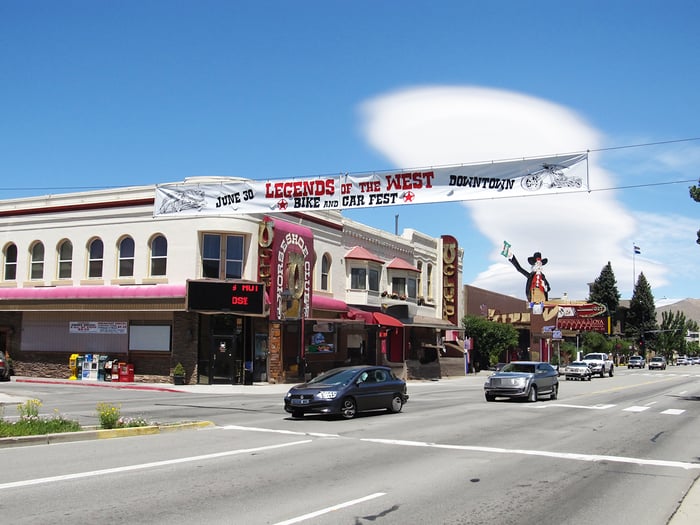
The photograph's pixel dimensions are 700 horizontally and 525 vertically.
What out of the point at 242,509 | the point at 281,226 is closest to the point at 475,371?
the point at 281,226

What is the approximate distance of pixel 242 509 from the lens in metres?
8.48

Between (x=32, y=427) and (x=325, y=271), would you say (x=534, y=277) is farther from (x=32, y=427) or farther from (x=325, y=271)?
(x=32, y=427)

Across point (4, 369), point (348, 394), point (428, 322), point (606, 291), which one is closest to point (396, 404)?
point (348, 394)

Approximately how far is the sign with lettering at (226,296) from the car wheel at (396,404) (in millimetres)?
13762

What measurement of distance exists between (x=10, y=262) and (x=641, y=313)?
112m

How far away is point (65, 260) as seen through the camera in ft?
124

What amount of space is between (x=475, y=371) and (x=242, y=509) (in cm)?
5546

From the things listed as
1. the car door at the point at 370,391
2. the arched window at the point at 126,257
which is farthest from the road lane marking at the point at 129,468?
the arched window at the point at 126,257

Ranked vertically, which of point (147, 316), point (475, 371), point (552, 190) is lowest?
point (475, 371)

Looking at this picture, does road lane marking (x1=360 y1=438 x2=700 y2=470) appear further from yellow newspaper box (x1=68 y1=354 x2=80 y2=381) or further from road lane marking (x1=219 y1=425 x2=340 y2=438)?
yellow newspaper box (x1=68 y1=354 x2=80 y2=381)

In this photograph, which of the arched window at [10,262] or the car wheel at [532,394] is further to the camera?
the arched window at [10,262]

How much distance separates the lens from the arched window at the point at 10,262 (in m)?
39.2

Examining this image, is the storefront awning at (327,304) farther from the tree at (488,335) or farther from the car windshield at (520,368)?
the tree at (488,335)

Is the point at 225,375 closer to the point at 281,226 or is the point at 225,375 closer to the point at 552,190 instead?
the point at 281,226
